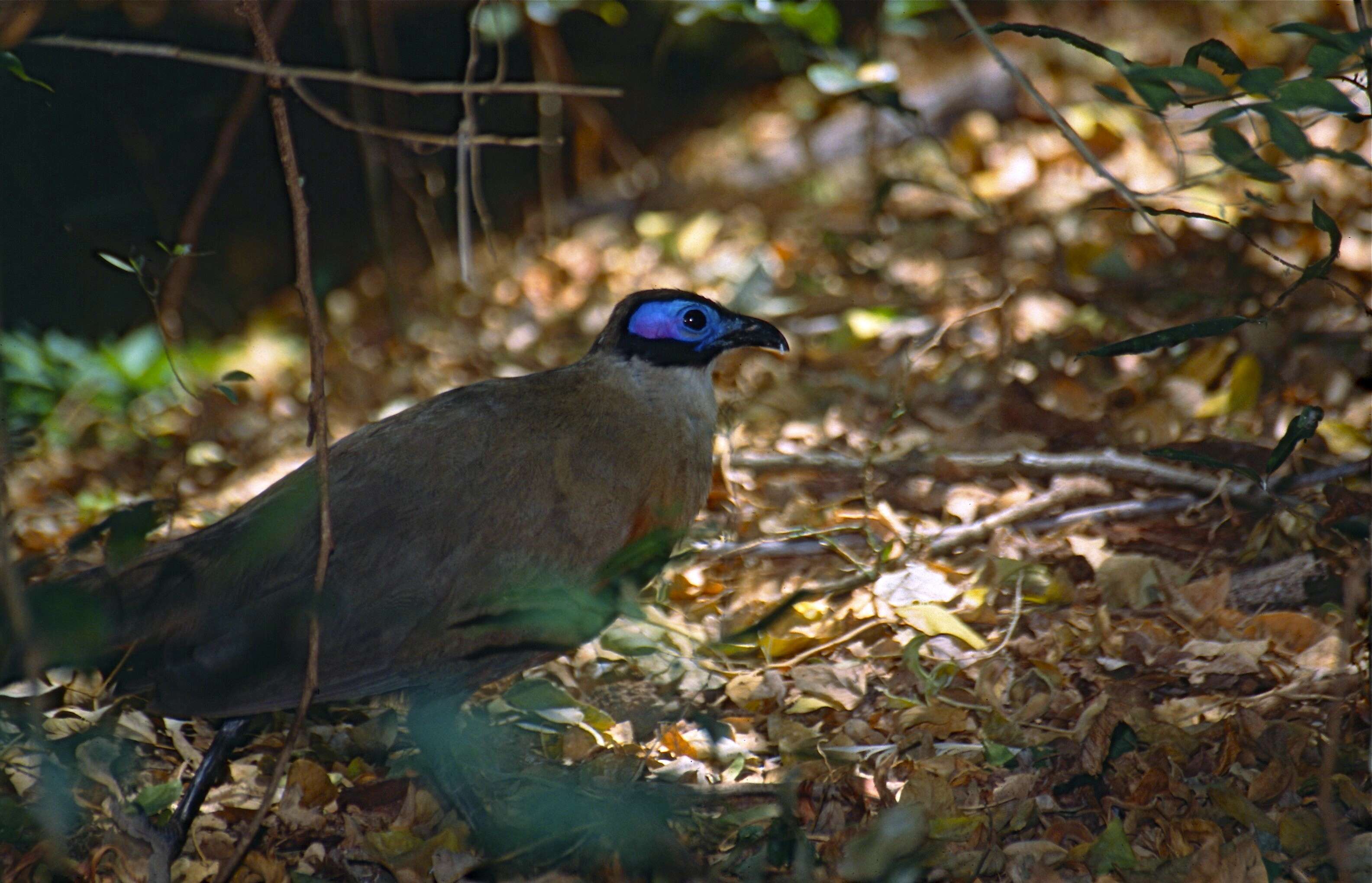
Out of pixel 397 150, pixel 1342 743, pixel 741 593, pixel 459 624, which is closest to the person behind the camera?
pixel 459 624

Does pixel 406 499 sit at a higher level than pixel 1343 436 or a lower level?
higher

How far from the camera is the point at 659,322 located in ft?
11.7

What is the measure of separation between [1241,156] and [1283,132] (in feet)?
0.55

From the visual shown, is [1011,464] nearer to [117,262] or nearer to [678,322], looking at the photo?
[678,322]

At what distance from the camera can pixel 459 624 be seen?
2.49m

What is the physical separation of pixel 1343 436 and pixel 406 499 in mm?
3075

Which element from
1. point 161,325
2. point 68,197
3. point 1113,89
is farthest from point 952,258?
point 68,197

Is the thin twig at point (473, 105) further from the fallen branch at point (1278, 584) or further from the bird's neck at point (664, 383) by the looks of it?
the fallen branch at point (1278, 584)

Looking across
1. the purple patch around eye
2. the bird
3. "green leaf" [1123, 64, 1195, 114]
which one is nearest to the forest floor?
the bird

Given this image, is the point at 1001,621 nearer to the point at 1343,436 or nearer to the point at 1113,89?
the point at 1343,436

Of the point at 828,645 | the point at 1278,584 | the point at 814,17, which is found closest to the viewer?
the point at 1278,584

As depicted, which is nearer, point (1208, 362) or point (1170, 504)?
point (1170, 504)

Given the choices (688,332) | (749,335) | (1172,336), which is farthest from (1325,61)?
(688,332)

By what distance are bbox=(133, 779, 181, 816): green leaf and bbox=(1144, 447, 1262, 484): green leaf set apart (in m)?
2.57
